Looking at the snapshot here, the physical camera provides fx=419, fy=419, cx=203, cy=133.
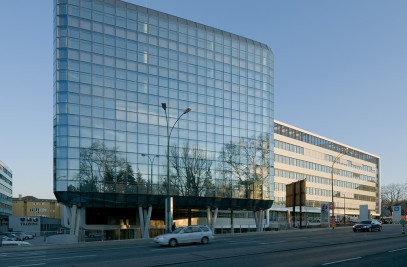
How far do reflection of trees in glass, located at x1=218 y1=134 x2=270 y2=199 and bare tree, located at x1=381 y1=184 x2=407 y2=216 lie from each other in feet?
392

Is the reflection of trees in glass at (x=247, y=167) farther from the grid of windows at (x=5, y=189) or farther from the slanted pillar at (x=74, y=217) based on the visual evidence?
the grid of windows at (x=5, y=189)

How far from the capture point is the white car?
2645 cm

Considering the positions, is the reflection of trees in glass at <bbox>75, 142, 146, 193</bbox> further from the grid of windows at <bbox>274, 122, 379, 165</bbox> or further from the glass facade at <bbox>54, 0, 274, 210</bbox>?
the grid of windows at <bbox>274, 122, 379, 165</bbox>

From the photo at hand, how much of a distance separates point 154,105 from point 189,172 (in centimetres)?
1027

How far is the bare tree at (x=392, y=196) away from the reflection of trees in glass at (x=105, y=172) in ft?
459

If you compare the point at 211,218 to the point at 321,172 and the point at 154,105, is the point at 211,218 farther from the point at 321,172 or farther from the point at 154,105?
the point at 321,172

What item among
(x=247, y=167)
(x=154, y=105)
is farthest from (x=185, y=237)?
(x=247, y=167)

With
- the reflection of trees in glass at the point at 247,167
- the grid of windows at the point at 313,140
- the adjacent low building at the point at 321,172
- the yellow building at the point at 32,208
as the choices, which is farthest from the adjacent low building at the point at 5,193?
the reflection of trees in glass at the point at 247,167

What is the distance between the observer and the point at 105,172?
50562 mm

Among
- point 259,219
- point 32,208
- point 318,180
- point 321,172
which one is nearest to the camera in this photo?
point 259,219

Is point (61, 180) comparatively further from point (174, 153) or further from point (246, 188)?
point (246, 188)

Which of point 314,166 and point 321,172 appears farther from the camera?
point 321,172

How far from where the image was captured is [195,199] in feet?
189

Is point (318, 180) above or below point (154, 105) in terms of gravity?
below
